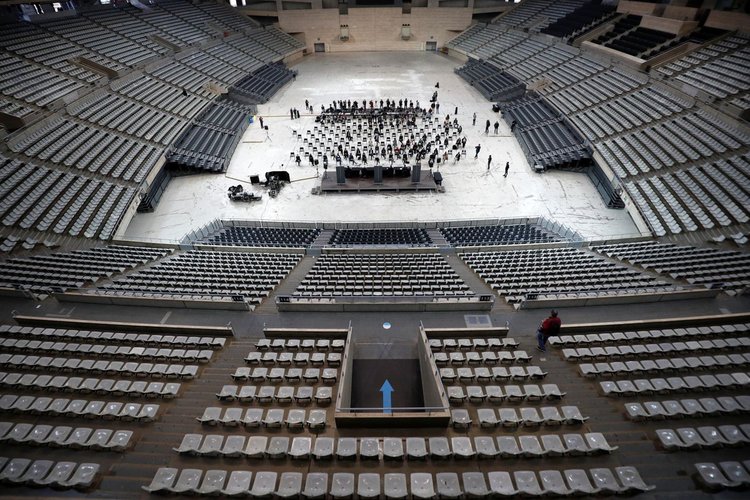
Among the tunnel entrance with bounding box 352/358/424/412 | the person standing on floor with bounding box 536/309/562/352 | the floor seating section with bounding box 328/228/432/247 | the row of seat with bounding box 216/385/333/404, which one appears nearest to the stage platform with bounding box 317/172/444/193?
the floor seating section with bounding box 328/228/432/247

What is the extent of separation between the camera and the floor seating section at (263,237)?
52.4ft

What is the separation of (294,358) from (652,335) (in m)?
8.89

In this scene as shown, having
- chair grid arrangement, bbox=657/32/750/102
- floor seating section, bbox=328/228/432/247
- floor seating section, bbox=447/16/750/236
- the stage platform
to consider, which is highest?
chair grid arrangement, bbox=657/32/750/102

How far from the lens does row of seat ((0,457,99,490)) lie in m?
5.78

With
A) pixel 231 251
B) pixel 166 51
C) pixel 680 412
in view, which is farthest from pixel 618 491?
pixel 166 51

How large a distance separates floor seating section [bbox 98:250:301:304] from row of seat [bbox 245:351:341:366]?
2.69 metres

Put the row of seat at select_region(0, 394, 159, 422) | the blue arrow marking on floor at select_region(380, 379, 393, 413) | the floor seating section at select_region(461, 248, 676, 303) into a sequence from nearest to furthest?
the row of seat at select_region(0, 394, 159, 422) < the blue arrow marking on floor at select_region(380, 379, 393, 413) < the floor seating section at select_region(461, 248, 676, 303)

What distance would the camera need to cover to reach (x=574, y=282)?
448 inches

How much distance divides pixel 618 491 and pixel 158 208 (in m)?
22.4

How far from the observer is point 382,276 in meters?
12.5

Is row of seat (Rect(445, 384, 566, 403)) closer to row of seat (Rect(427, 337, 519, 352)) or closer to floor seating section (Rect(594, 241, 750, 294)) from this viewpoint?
row of seat (Rect(427, 337, 519, 352))

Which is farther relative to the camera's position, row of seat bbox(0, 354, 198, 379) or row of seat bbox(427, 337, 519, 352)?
row of seat bbox(427, 337, 519, 352)

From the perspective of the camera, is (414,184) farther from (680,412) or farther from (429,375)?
(680,412)

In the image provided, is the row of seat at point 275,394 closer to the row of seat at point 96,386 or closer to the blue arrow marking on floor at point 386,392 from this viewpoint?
the row of seat at point 96,386
